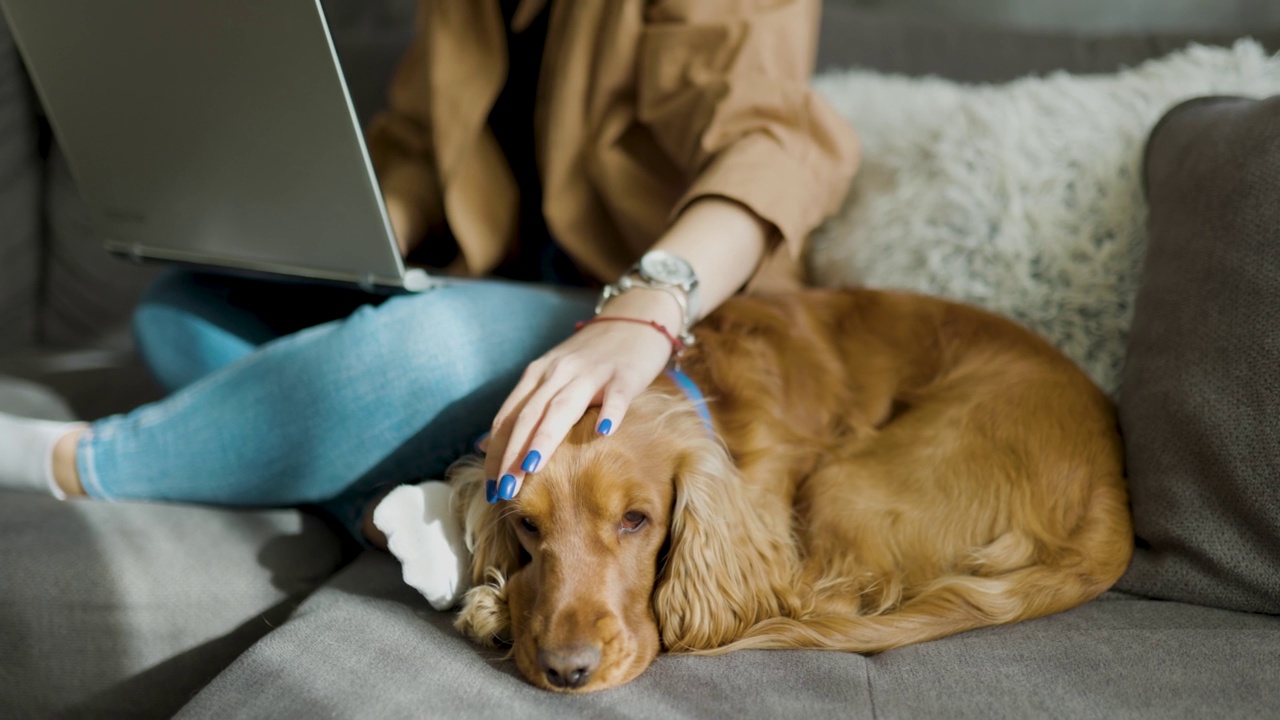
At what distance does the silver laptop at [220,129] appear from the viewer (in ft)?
4.11

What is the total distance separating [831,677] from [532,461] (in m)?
0.45

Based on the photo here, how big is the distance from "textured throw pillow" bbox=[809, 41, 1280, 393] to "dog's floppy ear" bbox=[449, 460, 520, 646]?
89cm

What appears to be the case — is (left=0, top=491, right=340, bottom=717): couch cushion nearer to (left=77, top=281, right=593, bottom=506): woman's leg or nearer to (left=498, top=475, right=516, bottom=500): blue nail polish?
(left=77, top=281, right=593, bottom=506): woman's leg

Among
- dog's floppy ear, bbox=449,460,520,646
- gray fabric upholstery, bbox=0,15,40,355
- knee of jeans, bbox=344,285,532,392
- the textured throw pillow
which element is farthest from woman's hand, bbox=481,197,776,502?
gray fabric upholstery, bbox=0,15,40,355

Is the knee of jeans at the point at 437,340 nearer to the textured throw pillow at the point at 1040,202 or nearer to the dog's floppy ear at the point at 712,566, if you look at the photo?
the dog's floppy ear at the point at 712,566

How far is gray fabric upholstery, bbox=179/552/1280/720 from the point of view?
3.29 feet

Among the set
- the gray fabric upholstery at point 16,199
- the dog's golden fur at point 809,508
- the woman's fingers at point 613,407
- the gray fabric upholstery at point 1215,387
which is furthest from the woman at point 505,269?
the gray fabric upholstery at point 16,199

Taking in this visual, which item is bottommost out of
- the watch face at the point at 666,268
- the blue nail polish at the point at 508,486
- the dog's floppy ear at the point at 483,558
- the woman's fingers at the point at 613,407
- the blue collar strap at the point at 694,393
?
the dog's floppy ear at the point at 483,558

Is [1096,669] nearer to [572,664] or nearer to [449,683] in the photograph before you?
[572,664]

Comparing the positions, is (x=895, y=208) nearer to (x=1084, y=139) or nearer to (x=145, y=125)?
(x=1084, y=139)

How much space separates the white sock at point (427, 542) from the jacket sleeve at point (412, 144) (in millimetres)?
842

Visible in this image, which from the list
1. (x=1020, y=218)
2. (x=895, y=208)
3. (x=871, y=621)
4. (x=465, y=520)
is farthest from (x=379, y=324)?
(x=1020, y=218)

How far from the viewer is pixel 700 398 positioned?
1320 millimetres

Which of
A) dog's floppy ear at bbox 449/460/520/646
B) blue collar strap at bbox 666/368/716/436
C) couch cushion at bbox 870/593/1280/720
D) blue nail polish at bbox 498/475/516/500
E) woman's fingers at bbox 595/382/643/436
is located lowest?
couch cushion at bbox 870/593/1280/720
